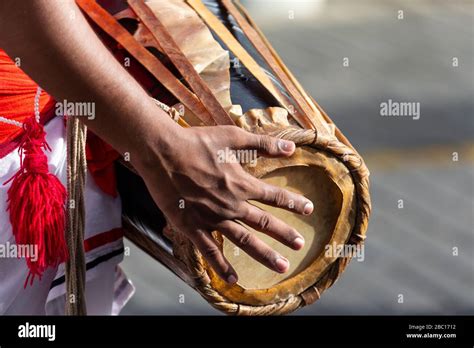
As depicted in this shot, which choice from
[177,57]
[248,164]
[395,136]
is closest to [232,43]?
[177,57]

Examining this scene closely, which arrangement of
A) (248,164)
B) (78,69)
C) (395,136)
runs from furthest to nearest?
1. (395,136)
2. (248,164)
3. (78,69)

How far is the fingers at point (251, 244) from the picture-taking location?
4.81 ft

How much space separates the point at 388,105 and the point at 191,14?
3261 mm

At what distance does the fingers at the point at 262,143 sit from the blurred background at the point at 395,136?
7.17ft

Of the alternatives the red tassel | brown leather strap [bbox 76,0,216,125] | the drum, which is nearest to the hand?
the drum

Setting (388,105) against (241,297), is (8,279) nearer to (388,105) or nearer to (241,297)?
(241,297)

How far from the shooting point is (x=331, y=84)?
5.09m

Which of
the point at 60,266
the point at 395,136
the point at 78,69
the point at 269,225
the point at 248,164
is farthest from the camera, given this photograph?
the point at 395,136

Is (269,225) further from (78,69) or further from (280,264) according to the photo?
(78,69)

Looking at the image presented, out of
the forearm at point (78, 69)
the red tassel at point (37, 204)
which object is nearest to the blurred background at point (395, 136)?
the red tassel at point (37, 204)

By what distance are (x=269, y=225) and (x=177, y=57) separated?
0.43 m

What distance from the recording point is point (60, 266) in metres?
1.83
